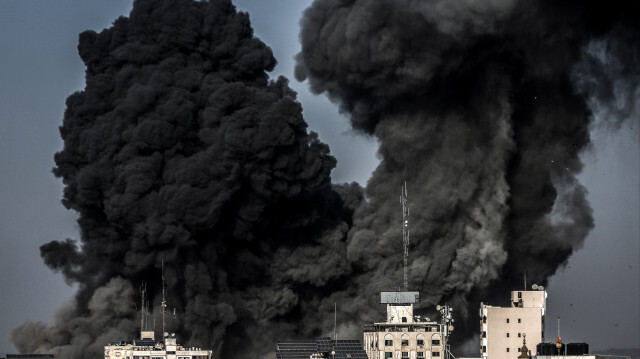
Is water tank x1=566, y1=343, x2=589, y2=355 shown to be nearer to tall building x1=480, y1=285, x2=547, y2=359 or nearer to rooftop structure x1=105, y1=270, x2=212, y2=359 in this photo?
tall building x1=480, y1=285, x2=547, y2=359

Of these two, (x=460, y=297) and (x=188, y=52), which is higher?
(x=188, y=52)

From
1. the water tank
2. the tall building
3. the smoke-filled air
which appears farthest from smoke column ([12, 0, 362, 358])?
the water tank

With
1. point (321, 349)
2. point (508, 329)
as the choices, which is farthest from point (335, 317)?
point (508, 329)

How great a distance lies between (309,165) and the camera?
511 ft

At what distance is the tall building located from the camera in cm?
13812

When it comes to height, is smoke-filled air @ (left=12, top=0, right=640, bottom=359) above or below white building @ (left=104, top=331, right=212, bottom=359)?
above

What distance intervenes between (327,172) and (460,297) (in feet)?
38.9

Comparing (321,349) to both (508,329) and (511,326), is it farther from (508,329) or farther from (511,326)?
(511,326)

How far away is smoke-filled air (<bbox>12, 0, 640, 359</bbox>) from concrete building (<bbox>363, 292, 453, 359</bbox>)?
10.1 m

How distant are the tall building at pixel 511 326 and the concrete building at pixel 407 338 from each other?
6.81ft

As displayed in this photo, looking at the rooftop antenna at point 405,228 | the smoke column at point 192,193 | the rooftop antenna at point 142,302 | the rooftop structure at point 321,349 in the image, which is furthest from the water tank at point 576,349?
the rooftop antenna at point 142,302

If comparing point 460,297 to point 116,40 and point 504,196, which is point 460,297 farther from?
point 116,40

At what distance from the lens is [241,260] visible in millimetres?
155750

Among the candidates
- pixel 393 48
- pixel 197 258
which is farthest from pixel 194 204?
pixel 393 48
